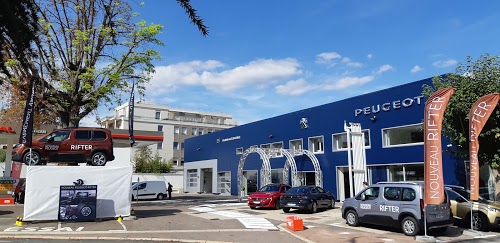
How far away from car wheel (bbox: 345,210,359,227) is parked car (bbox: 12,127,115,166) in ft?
35.3

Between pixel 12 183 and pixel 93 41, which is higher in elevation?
pixel 93 41

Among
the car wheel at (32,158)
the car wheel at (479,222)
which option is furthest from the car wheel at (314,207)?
the car wheel at (32,158)

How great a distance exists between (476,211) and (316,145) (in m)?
15.8

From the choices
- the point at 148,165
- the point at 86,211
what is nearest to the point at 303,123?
the point at 86,211

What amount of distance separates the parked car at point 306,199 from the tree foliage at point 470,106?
22.7 ft

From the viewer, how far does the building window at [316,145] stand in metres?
28.5

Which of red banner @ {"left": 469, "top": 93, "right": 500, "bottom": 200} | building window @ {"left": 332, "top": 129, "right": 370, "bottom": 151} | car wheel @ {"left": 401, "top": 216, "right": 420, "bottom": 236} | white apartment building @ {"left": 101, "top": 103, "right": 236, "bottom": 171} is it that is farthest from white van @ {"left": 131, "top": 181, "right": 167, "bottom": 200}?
white apartment building @ {"left": 101, "top": 103, "right": 236, "bottom": 171}

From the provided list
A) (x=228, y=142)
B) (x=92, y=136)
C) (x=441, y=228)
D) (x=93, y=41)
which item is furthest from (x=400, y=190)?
(x=228, y=142)

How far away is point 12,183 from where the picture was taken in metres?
25.5

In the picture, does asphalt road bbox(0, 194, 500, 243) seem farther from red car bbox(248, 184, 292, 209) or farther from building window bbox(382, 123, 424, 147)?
building window bbox(382, 123, 424, 147)

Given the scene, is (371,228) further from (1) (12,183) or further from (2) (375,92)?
(1) (12,183)

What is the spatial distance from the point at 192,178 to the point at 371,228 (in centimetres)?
3481

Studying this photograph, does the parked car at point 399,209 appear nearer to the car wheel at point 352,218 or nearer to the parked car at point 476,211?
the car wheel at point 352,218

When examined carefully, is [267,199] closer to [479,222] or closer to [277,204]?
[277,204]
